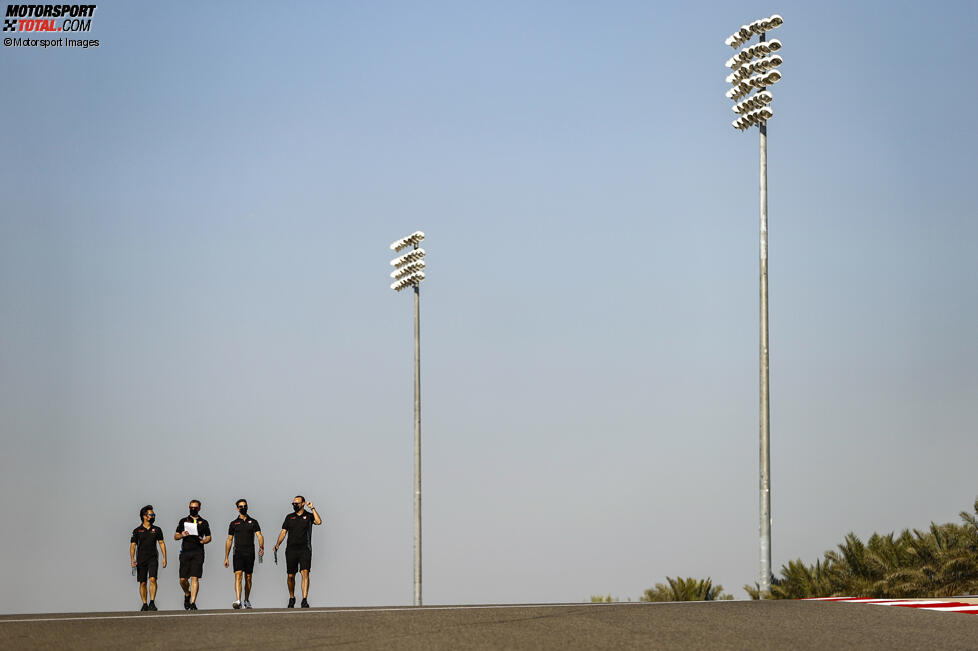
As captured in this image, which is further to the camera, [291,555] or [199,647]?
[291,555]

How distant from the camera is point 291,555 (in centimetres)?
2284

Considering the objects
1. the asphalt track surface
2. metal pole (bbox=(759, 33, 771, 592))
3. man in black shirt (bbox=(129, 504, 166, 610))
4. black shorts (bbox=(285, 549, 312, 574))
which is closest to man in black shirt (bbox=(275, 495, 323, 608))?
black shorts (bbox=(285, 549, 312, 574))

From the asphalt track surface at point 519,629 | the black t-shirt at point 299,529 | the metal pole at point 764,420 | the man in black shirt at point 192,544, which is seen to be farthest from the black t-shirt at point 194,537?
the metal pole at point 764,420

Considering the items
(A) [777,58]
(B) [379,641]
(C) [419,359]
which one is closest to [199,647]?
(B) [379,641]

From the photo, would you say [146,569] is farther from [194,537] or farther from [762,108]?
[762,108]

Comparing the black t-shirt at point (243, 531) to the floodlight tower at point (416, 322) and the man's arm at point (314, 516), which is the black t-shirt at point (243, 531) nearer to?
the man's arm at point (314, 516)

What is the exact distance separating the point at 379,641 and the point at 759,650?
3.61 m

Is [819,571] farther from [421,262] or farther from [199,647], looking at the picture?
[421,262]

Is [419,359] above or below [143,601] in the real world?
above

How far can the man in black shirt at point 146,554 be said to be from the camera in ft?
76.9

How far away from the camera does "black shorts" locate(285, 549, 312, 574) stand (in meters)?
22.7

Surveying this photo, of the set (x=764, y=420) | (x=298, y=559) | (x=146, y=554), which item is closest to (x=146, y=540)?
(x=146, y=554)

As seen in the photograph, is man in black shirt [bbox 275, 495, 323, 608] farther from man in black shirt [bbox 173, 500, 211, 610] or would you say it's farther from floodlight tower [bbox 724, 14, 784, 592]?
floodlight tower [bbox 724, 14, 784, 592]

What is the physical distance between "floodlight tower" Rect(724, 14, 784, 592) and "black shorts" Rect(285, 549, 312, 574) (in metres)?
8.36
